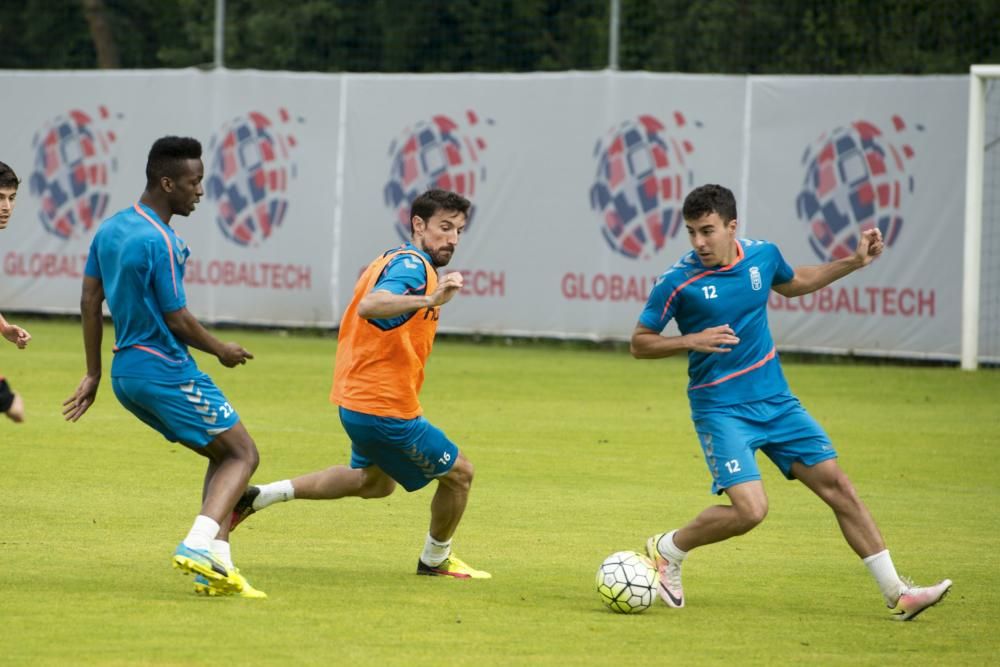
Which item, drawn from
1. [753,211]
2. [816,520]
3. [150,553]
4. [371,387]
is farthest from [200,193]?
[753,211]

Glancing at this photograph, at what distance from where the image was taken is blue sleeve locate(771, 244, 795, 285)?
342 inches

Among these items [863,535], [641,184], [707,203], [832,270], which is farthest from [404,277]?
[641,184]

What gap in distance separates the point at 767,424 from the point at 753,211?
14.4 metres

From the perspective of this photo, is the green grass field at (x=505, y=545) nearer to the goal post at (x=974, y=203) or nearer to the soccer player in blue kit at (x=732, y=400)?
the soccer player in blue kit at (x=732, y=400)

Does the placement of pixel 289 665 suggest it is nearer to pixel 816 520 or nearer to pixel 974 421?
pixel 816 520

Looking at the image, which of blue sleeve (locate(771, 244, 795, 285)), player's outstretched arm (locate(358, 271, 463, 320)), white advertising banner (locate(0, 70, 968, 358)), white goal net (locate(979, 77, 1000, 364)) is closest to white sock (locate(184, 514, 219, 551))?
player's outstretched arm (locate(358, 271, 463, 320))

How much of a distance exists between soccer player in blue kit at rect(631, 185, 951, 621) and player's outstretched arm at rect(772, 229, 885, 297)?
11.4 inches

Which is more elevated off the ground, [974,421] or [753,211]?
[753,211]

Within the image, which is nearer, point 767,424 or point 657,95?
point 767,424

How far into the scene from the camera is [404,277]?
329 inches

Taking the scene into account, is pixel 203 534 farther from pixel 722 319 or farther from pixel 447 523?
pixel 722 319

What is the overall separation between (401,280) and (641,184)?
48.8 feet

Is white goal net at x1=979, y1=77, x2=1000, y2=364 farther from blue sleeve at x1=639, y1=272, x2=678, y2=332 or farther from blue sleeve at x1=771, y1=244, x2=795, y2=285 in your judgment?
blue sleeve at x1=639, y1=272, x2=678, y2=332

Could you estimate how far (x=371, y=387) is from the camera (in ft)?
28.2
